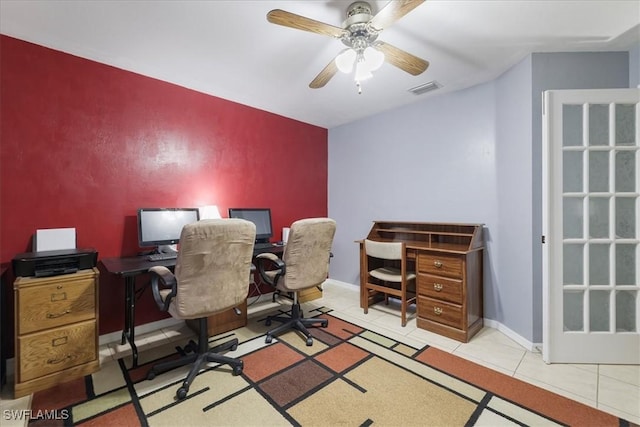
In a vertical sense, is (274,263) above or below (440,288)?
above

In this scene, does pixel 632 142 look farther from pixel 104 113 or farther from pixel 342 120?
pixel 104 113

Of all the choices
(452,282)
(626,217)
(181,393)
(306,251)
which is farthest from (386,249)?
(181,393)

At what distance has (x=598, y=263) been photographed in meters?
2.16

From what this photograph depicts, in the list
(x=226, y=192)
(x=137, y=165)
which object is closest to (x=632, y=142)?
(x=226, y=192)

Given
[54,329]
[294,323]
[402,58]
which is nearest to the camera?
[54,329]

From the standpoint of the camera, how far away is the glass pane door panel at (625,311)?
2117 mm

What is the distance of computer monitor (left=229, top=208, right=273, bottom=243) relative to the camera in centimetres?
331

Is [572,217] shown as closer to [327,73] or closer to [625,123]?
[625,123]

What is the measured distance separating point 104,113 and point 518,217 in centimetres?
384

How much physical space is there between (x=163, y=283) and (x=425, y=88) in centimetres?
309

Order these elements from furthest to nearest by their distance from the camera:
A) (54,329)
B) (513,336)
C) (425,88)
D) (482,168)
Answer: (425,88) → (482,168) → (513,336) → (54,329)

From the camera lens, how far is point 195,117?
9.89 feet

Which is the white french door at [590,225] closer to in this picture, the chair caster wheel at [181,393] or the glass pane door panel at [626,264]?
the glass pane door panel at [626,264]

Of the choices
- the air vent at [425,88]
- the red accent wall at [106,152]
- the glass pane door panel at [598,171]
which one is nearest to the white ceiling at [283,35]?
the air vent at [425,88]
